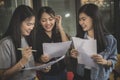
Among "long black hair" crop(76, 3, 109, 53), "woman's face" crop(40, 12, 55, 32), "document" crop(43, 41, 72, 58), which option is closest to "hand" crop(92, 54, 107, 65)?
"long black hair" crop(76, 3, 109, 53)

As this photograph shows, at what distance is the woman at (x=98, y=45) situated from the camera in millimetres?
2420

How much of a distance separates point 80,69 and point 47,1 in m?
2.29

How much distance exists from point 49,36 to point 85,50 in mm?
430

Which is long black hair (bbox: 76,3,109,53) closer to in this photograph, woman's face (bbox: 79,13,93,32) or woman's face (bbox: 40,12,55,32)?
woman's face (bbox: 79,13,93,32)

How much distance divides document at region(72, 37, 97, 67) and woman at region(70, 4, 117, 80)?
5 centimetres

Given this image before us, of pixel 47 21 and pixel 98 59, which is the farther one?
pixel 47 21

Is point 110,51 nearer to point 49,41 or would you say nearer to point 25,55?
point 49,41

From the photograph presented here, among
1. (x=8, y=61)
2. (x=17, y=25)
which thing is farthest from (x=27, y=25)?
(x=8, y=61)

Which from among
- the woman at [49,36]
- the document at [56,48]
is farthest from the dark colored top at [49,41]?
the document at [56,48]

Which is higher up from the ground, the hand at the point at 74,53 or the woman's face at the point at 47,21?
the woman's face at the point at 47,21

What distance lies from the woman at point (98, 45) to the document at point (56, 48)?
74 millimetres

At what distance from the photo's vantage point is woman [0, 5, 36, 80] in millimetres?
2096

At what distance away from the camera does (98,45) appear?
247 cm

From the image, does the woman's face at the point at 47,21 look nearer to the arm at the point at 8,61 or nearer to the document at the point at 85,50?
the document at the point at 85,50
